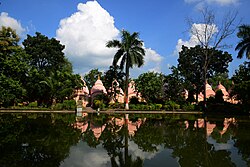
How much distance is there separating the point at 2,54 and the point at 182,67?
32.0m

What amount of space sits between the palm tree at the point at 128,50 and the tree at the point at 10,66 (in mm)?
11836

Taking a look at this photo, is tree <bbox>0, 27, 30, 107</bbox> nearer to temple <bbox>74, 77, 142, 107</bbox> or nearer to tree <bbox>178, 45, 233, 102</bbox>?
temple <bbox>74, 77, 142, 107</bbox>

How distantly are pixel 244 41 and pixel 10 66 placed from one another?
30800mm

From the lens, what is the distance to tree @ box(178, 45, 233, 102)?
48.0 meters

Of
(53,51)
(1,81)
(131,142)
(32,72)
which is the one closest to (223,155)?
(131,142)

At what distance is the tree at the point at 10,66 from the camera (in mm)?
31969

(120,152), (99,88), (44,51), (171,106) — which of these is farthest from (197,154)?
(44,51)

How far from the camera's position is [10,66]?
107ft

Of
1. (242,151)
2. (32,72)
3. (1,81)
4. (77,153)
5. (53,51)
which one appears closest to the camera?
(77,153)

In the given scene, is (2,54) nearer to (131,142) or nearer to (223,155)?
(131,142)

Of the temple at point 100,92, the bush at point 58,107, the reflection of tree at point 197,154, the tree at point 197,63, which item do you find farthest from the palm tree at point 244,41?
the reflection of tree at point 197,154

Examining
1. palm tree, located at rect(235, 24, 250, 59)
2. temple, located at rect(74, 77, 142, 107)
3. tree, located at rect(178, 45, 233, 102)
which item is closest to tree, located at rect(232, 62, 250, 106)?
palm tree, located at rect(235, 24, 250, 59)

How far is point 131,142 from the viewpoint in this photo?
981cm

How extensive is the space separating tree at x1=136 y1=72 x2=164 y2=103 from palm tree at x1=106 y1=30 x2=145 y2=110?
5.40 metres
